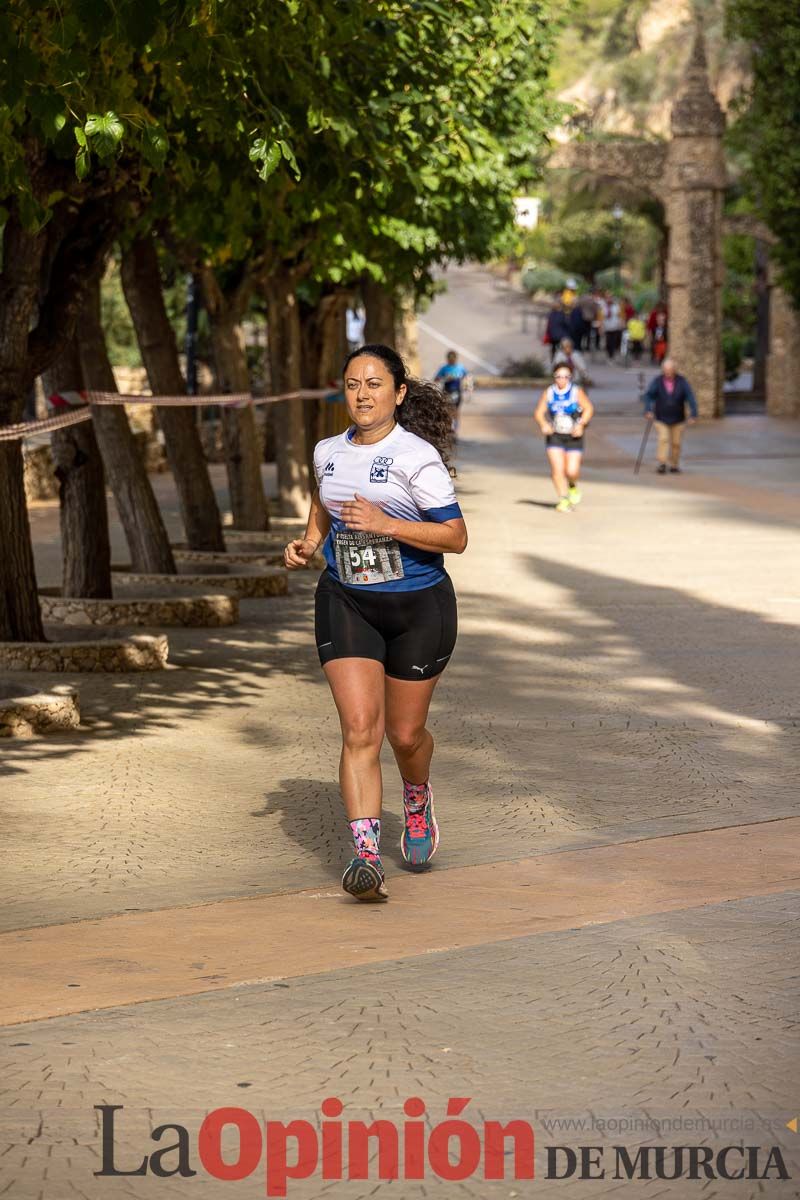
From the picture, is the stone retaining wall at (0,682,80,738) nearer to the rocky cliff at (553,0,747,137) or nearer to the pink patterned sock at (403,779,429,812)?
the pink patterned sock at (403,779,429,812)

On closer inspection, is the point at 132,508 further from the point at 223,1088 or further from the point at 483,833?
the point at 223,1088

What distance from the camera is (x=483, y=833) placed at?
784 cm

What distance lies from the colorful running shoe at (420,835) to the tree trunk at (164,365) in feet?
31.2

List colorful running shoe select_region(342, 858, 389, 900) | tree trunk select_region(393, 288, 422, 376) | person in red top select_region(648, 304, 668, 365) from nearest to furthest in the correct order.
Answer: colorful running shoe select_region(342, 858, 389, 900), tree trunk select_region(393, 288, 422, 376), person in red top select_region(648, 304, 668, 365)

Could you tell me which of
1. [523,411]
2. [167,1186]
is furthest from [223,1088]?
[523,411]

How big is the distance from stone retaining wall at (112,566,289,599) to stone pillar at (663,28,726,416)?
1228 inches

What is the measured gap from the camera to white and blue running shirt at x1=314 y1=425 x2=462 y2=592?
6.73m

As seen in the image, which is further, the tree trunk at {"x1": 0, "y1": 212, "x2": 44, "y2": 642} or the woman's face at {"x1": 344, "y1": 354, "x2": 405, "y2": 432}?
the tree trunk at {"x1": 0, "y1": 212, "x2": 44, "y2": 642}

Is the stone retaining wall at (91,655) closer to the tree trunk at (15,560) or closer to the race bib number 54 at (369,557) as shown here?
the tree trunk at (15,560)

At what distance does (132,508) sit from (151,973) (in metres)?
9.42

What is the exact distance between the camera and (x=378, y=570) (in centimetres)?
677

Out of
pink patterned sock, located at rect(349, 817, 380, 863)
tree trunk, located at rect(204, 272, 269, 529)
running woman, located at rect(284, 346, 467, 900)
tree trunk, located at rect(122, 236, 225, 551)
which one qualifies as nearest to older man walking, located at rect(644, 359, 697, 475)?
tree trunk, located at rect(204, 272, 269, 529)

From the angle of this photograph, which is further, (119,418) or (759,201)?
(759,201)

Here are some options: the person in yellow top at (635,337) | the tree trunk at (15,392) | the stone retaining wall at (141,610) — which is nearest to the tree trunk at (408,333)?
the person in yellow top at (635,337)
